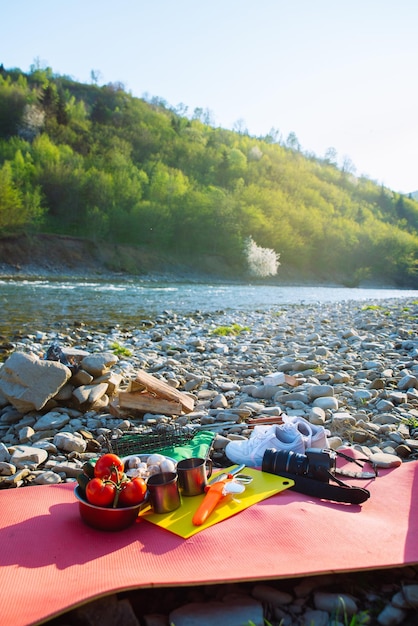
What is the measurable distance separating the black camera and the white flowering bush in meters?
48.9

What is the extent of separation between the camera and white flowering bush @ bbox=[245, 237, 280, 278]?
2045 inches

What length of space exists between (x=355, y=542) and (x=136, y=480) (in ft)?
3.74

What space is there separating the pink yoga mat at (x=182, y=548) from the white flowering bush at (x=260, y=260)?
49382 millimetres

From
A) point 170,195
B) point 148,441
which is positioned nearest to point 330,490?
point 148,441

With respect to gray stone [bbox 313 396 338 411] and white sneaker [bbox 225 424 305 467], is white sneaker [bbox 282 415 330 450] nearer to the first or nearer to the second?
white sneaker [bbox 225 424 305 467]

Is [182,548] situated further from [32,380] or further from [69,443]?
[32,380]

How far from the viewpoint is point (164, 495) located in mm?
2334

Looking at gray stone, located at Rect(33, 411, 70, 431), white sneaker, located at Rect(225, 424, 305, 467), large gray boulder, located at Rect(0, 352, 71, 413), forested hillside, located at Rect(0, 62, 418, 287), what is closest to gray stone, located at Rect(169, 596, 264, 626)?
white sneaker, located at Rect(225, 424, 305, 467)

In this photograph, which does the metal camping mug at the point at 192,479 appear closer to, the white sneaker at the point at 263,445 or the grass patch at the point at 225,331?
the white sneaker at the point at 263,445

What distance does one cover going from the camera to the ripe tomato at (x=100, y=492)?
7.07 feet

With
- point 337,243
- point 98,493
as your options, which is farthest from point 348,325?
point 337,243

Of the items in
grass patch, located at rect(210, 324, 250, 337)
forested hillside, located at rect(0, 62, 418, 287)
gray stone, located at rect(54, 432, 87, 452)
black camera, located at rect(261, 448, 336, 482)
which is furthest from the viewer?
forested hillside, located at rect(0, 62, 418, 287)

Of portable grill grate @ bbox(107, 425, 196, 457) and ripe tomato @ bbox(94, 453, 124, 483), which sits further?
portable grill grate @ bbox(107, 425, 196, 457)

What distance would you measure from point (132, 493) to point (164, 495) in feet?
0.67
